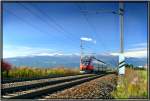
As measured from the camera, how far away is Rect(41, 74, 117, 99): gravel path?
13.9 metres

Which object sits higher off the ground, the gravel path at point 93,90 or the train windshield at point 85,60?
the train windshield at point 85,60

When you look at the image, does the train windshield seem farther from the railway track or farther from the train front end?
the railway track

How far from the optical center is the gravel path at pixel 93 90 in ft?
45.7

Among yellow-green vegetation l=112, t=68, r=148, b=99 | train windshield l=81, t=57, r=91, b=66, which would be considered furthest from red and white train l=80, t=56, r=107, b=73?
yellow-green vegetation l=112, t=68, r=148, b=99

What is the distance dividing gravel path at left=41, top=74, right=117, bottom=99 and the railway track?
35 centimetres

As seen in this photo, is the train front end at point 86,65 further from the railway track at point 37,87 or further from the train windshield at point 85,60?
the railway track at point 37,87

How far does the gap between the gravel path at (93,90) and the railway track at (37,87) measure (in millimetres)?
345

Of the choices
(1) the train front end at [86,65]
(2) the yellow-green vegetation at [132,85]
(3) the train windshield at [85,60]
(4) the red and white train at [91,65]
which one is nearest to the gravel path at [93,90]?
(2) the yellow-green vegetation at [132,85]

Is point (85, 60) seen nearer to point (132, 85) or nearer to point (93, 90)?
point (132, 85)

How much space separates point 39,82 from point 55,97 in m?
4.52

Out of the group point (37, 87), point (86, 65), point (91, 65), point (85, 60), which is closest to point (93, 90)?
point (91, 65)

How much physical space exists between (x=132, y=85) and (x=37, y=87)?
16.1ft

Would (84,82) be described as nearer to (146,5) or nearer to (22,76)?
(22,76)

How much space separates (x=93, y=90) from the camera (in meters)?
15.5
